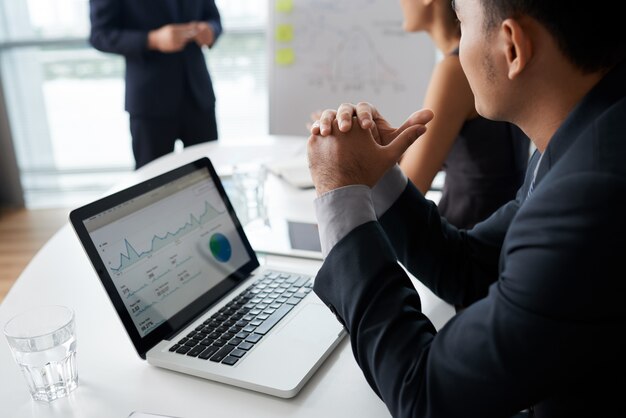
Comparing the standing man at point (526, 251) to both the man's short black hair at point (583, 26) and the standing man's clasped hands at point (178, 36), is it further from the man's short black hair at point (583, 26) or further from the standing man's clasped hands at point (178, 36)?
the standing man's clasped hands at point (178, 36)

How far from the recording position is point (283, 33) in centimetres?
289

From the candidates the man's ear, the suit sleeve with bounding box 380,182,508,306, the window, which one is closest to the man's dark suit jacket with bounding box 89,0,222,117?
the window

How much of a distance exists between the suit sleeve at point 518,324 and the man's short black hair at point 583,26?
184 millimetres

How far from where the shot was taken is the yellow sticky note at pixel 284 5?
2855 millimetres

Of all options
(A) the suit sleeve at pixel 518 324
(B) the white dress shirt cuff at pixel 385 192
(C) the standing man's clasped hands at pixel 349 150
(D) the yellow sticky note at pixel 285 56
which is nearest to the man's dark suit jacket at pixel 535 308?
(A) the suit sleeve at pixel 518 324

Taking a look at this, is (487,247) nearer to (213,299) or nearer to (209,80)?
(213,299)

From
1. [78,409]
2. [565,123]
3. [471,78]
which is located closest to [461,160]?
[471,78]

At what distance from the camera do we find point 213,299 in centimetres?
103

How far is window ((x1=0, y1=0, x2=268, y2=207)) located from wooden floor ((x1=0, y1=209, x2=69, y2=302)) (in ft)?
0.52

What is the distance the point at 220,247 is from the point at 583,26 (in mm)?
685

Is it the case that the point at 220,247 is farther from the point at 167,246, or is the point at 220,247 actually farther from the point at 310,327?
the point at 310,327

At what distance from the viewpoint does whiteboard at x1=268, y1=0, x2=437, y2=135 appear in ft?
9.29

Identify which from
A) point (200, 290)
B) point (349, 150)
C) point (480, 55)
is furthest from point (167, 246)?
point (480, 55)

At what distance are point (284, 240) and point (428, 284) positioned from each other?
39 centimetres
